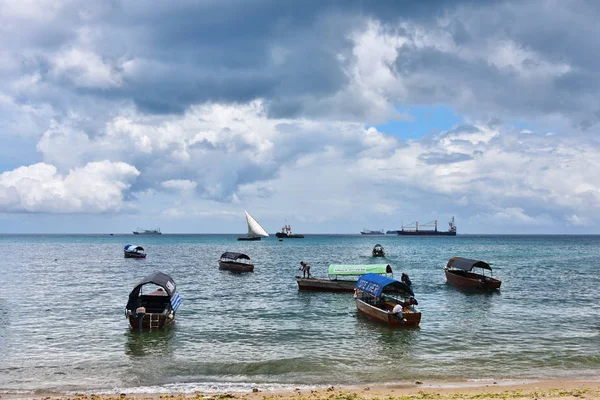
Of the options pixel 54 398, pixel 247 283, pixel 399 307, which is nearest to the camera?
pixel 54 398

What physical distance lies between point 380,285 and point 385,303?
186 centimetres

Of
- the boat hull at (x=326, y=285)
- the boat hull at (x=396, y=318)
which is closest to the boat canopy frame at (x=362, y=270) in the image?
the boat hull at (x=326, y=285)

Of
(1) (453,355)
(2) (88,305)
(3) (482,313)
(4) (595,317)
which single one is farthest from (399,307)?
(2) (88,305)

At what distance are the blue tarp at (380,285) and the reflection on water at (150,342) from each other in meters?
15.0

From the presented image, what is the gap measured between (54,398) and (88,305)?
25.4m

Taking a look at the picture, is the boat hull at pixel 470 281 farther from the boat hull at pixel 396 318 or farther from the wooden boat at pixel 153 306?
the wooden boat at pixel 153 306

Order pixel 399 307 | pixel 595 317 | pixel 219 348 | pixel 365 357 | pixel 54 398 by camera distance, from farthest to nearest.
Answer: pixel 595 317 → pixel 399 307 → pixel 219 348 → pixel 365 357 → pixel 54 398

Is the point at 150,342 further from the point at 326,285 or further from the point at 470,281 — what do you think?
the point at 470,281

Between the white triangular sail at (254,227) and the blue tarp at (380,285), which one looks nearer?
the blue tarp at (380,285)

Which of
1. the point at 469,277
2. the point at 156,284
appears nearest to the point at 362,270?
the point at 469,277

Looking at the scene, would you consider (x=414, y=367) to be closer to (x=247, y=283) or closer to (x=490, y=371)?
(x=490, y=371)

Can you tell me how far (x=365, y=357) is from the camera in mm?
25047

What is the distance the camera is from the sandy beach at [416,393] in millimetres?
17375

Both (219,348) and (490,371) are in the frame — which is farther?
(219,348)
